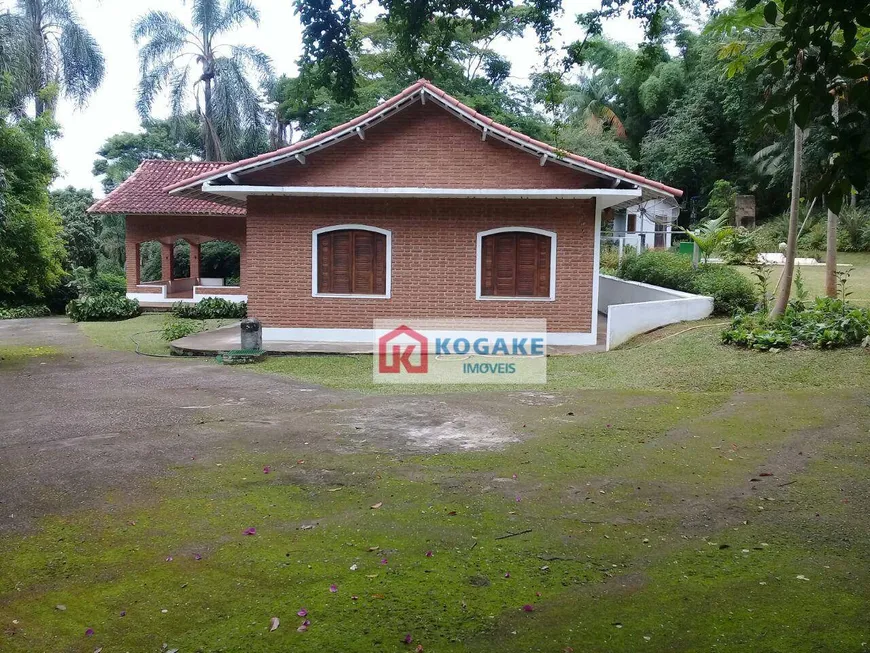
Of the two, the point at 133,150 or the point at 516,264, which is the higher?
the point at 133,150

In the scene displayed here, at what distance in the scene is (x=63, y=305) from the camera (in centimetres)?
2811

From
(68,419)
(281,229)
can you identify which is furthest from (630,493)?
(281,229)

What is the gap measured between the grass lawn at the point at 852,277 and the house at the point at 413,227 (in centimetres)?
686

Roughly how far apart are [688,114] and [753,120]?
42.0 metres

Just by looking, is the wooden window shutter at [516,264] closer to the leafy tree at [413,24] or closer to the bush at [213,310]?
the leafy tree at [413,24]

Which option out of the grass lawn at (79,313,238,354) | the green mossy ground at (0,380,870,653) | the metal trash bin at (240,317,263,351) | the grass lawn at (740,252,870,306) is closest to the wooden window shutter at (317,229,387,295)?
the metal trash bin at (240,317,263,351)

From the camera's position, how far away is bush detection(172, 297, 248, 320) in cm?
2255

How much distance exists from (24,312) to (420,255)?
18159mm

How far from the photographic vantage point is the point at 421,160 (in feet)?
46.4

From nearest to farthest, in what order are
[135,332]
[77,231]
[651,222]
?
[135,332] → [77,231] → [651,222]

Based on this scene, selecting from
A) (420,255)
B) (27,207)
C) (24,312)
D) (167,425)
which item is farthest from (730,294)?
(24,312)

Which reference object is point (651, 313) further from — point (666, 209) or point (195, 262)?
point (666, 209)

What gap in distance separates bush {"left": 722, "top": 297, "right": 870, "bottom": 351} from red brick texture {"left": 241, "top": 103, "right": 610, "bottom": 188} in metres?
3.98

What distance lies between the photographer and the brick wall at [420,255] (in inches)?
559
